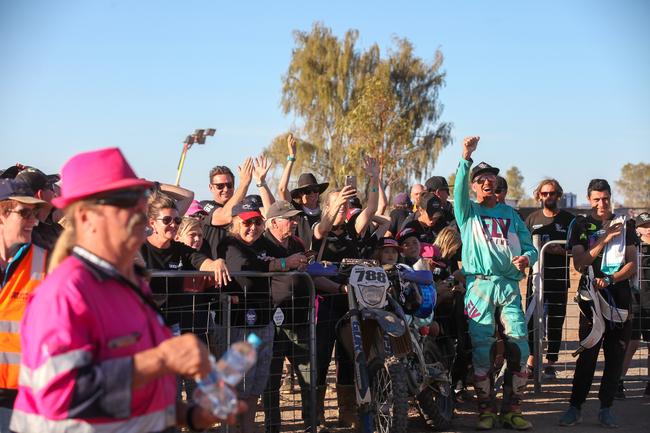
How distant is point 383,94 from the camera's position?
4609cm

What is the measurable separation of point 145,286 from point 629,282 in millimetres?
6252

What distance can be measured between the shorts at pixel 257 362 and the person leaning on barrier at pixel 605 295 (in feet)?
9.78

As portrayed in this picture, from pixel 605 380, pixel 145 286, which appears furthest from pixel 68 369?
pixel 605 380

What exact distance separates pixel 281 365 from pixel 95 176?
185 inches

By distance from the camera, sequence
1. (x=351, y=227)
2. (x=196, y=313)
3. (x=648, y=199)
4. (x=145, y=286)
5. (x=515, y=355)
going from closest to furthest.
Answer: (x=145, y=286) < (x=196, y=313) < (x=515, y=355) < (x=351, y=227) < (x=648, y=199)

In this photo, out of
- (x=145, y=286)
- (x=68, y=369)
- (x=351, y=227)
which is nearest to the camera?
(x=68, y=369)

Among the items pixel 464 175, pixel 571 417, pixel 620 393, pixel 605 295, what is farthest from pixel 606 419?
pixel 464 175

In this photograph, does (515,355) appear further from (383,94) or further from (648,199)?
(648,199)

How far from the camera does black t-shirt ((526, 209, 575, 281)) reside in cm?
1039

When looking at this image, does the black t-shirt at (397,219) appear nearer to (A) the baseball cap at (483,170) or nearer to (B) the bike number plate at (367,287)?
(A) the baseball cap at (483,170)

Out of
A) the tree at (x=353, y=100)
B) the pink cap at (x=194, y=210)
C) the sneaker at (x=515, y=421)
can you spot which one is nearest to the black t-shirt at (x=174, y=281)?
the pink cap at (x=194, y=210)

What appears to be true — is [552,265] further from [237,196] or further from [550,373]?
[237,196]

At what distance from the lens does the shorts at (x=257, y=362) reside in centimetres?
690

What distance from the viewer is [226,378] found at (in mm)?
2859
